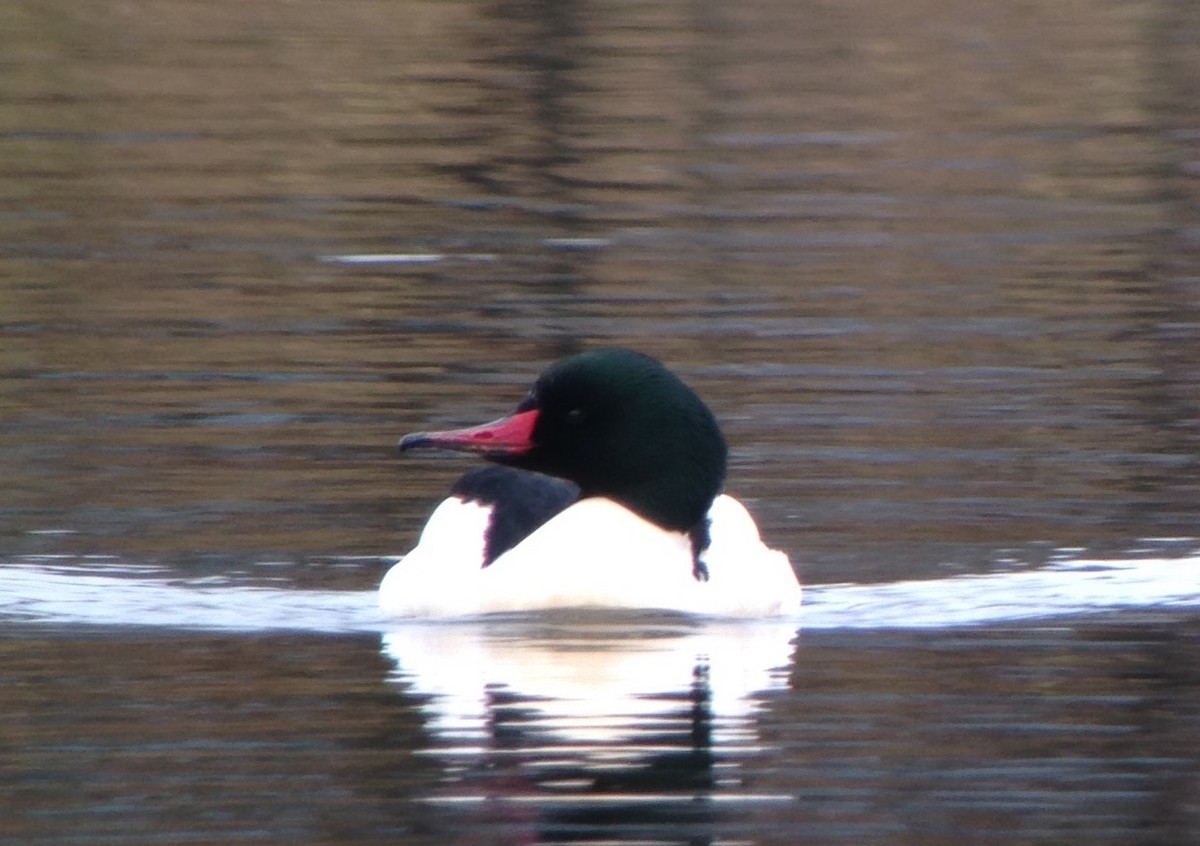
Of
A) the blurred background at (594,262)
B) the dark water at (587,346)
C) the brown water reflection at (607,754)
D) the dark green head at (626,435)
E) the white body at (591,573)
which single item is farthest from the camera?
the blurred background at (594,262)

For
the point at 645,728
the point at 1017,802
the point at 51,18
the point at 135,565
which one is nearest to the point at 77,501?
the point at 135,565

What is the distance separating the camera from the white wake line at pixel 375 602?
9633 mm

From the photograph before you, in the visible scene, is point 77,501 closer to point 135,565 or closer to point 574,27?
point 135,565

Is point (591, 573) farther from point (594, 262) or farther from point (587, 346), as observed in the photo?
point (594, 262)

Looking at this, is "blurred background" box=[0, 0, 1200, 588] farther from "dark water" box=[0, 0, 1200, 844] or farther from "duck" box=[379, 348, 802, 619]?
"duck" box=[379, 348, 802, 619]

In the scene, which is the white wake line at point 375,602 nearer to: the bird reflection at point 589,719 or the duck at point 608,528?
the duck at point 608,528

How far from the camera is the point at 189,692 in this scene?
8.42m

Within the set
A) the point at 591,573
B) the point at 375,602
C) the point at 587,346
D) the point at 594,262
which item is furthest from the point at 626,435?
the point at 594,262

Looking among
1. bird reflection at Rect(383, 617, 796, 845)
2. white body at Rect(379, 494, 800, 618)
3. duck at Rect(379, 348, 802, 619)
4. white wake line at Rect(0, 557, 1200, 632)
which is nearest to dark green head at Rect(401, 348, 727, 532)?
duck at Rect(379, 348, 802, 619)

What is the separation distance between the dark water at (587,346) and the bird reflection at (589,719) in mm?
21

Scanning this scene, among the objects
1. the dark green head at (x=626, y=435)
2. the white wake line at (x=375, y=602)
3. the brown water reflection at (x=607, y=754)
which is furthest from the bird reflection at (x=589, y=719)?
the dark green head at (x=626, y=435)

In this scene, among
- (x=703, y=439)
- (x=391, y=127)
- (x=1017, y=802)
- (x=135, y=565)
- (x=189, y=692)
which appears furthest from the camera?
(x=391, y=127)

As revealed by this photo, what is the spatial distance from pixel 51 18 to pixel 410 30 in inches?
→ 145

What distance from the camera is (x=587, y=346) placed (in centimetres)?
1487
